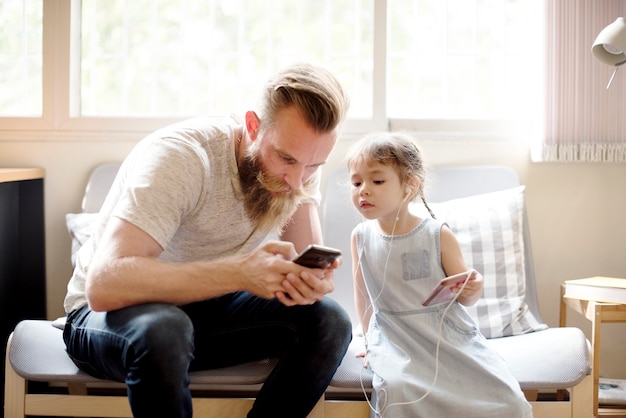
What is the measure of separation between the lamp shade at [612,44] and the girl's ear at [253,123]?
1.07 metres

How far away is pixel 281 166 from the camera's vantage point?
1682mm

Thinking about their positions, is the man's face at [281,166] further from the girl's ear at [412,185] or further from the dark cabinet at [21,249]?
the dark cabinet at [21,249]

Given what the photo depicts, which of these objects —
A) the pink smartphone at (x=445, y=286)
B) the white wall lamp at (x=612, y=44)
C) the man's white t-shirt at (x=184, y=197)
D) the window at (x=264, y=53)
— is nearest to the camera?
the man's white t-shirt at (x=184, y=197)

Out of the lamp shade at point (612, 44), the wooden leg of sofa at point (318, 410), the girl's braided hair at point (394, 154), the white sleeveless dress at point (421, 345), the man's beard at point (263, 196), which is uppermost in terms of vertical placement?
the lamp shade at point (612, 44)

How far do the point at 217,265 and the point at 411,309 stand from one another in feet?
1.98

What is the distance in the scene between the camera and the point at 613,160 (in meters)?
2.53

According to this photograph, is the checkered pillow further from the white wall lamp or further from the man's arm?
the man's arm

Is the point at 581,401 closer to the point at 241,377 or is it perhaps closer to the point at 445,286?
the point at 445,286

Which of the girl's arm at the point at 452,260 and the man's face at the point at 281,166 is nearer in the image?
the man's face at the point at 281,166

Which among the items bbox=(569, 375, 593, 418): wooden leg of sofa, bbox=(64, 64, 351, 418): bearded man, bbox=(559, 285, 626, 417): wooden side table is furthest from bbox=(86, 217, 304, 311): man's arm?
bbox=(559, 285, 626, 417): wooden side table

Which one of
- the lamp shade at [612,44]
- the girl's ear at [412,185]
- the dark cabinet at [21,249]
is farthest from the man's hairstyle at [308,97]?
the dark cabinet at [21,249]

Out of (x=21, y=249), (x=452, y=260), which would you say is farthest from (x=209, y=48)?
(x=452, y=260)

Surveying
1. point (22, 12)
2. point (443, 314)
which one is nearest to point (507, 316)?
point (443, 314)

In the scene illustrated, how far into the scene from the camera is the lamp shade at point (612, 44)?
2.14 m
